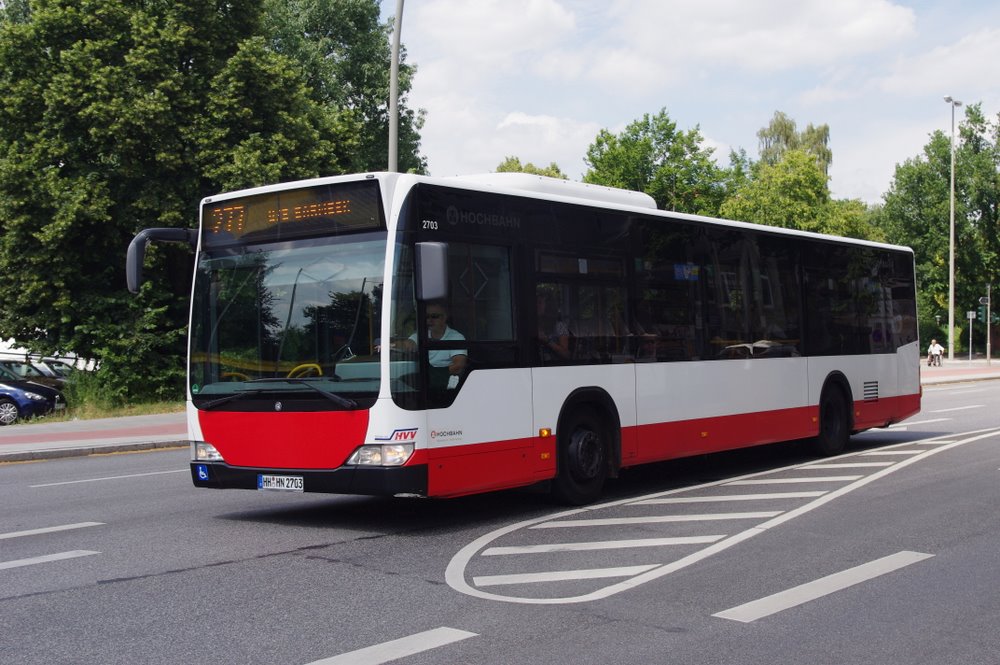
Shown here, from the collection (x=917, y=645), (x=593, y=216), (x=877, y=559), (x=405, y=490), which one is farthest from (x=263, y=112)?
(x=917, y=645)

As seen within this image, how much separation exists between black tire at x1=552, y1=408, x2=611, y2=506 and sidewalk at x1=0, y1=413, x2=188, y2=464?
1056 centimetres

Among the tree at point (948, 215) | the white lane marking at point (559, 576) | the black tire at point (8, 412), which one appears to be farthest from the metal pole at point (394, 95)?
the tree at point (948, 215)

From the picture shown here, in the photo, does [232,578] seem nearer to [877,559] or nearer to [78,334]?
[877,559]

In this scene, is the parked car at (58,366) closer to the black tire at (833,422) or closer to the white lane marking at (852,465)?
the black tire at (833,422)

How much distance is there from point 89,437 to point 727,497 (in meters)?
13.7

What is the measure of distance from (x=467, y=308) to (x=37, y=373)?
945 inches

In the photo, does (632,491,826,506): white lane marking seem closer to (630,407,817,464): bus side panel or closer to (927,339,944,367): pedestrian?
(630,407,817,464): bus side panel

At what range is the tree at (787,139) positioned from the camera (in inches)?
3105

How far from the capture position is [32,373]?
29828 millimetres

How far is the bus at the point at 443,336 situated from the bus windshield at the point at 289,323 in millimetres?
16

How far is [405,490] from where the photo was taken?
8742 mm

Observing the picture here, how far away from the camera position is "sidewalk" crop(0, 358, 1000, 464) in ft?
58.9

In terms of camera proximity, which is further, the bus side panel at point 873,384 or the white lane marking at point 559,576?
the bus side panel at point 873,384

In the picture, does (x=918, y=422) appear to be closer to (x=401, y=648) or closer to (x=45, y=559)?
(x=45, y=559)
